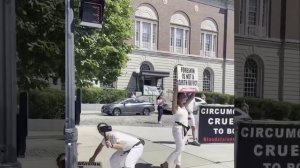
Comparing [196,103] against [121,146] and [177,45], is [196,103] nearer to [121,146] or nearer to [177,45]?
[177,45]

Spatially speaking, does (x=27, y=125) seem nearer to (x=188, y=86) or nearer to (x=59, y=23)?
(x=59, y=23)

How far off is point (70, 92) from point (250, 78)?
3.63 ft

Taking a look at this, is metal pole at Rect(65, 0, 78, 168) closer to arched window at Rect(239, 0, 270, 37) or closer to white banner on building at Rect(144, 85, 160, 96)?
white banner on building at Rect(144, 85, 160, 96)

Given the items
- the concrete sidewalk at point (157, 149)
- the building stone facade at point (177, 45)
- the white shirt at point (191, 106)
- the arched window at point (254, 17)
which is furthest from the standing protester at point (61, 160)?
the arched window at point (254, 17)

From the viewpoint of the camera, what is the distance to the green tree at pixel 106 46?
9.26 feet

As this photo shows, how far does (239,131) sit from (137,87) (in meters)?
0.72

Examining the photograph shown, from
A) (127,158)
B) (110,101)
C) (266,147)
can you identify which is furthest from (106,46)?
(266,147)

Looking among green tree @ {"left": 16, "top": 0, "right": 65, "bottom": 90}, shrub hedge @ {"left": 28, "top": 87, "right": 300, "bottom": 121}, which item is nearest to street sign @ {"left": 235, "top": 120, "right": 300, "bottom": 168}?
shrub hedge @ {"left": 28, "top": 87, "right": 300, "bottom": 121}

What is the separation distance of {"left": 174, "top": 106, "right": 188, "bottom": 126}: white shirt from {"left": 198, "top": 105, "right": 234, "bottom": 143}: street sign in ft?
0.33

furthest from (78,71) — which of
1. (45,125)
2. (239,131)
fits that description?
(239,131)

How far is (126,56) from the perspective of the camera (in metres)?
2.92

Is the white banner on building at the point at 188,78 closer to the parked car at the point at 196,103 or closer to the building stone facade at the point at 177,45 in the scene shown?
the building stone facade at the point at 177,45

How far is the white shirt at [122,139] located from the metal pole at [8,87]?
0.63m

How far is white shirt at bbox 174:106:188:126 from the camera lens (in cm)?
308
